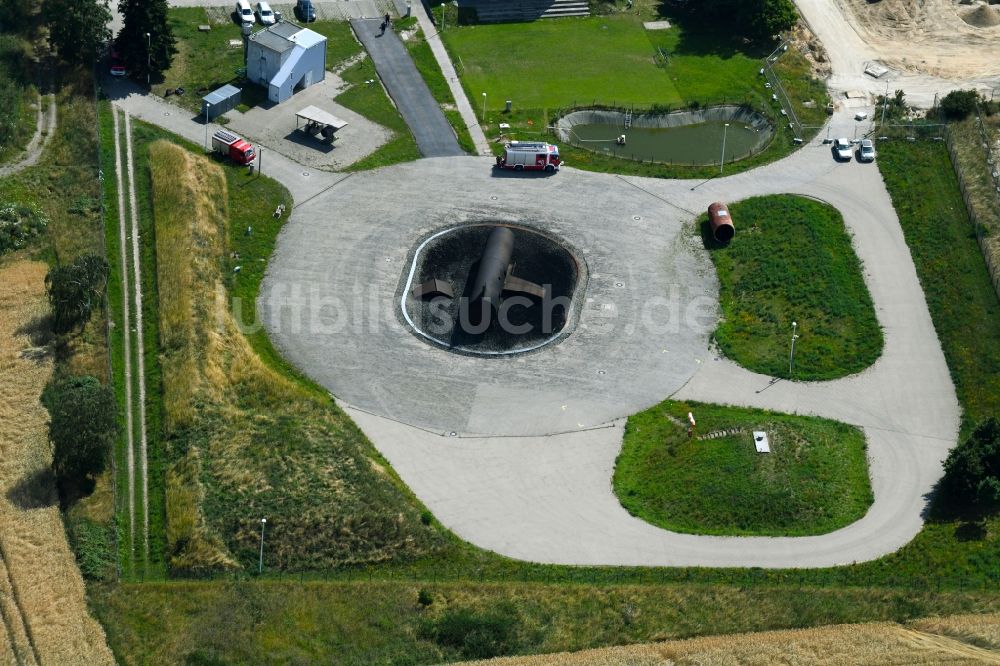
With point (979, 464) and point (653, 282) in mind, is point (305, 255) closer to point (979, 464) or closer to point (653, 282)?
point (653, 282)

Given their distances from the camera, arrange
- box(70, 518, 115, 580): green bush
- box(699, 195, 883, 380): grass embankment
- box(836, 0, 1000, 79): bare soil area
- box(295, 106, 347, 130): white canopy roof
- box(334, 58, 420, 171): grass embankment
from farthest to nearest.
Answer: box(836, 0, 1000, 79): bare soil area → box(295, 106, 347, 130): white canopy roof → box(334, 58, 420, 171): grass embankment → box(699, 195, 883, 380): grass embankment → box(70, 518, 115, 580): green bush

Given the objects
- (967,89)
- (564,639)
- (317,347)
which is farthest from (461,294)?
(967,89)

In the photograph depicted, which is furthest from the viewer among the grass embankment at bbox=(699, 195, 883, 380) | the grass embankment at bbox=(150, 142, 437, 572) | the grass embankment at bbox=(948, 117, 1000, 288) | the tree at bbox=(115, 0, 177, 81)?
the tree at bbox=(115, 0, 177, 81)

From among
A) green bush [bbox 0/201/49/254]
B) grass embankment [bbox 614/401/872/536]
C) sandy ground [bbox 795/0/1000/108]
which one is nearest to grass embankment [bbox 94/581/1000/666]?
grass embankment [bbox 614/401/872/536]

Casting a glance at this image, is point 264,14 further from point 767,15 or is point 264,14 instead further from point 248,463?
point 248,463

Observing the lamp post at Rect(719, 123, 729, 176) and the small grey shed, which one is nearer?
the lamp post at Rect(719, 123, 729, 176)

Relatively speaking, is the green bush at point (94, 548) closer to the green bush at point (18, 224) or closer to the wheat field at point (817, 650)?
the wheat field at point (817, 650)

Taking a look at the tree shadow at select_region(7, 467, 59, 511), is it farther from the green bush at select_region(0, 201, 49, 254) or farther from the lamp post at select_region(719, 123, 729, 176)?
the lamp post at select_region(719, 123, 729, 176)

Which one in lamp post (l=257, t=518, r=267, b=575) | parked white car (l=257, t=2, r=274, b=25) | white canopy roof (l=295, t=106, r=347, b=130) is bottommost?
lamp post (l=257, t=518, r=267, b=575)
